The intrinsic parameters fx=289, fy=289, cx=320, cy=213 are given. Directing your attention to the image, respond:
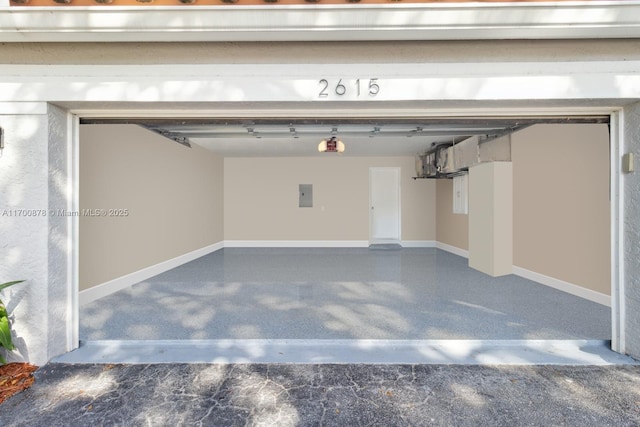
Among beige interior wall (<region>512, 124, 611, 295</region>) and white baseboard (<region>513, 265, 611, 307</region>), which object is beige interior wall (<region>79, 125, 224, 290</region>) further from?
white baseboard (<region>513, 265, 611, 307</region>)

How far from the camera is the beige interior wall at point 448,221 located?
21.1ft

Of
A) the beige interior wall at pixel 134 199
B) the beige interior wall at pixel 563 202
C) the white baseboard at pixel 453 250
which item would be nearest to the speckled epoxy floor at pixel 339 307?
the beige interior wall at pixel 563 202

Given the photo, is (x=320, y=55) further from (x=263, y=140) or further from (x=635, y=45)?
(x=263, y=140)

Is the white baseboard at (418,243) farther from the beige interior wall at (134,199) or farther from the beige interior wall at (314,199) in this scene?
the beige interior wall at (134,199)

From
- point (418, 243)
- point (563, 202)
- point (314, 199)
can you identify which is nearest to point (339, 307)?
point (563, 202)

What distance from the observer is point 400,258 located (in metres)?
6.20

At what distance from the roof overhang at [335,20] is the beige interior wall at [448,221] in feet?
16.0

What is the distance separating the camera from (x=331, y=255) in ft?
21.7

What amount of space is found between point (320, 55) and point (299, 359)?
222cm

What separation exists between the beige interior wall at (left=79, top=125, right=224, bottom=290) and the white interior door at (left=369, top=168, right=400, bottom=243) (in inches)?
174

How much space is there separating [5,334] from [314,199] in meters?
6.41

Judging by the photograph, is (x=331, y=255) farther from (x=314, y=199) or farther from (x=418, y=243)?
(x=418, y=243)

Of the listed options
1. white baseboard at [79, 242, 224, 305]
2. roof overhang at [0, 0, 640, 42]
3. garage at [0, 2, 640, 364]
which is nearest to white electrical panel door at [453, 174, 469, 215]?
garage at [0, 2, 640, 364]

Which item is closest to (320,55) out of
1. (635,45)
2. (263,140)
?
(635,45)
